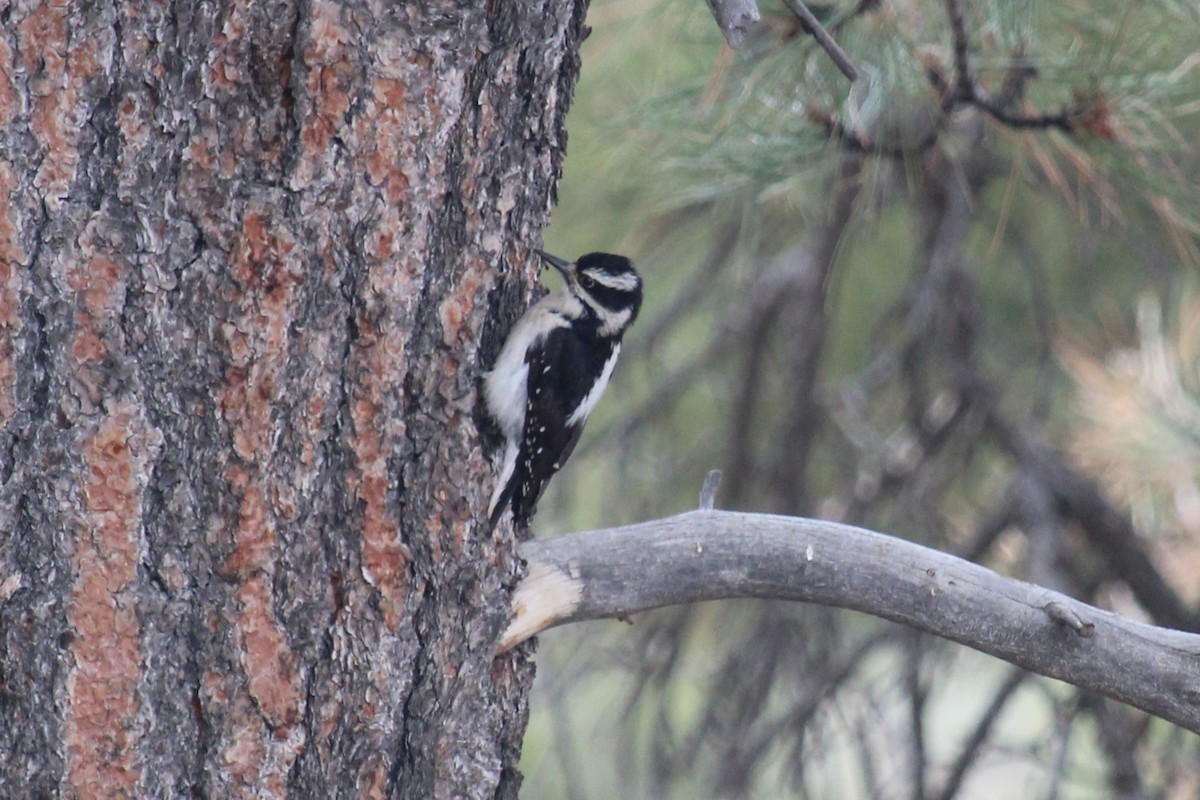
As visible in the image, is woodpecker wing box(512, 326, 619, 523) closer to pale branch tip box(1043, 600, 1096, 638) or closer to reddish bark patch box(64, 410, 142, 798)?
reddish bark patch box(64, 410, 142, 798)

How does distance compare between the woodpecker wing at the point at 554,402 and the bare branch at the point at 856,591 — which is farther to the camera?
the woodpecker wing at the point at 554,402

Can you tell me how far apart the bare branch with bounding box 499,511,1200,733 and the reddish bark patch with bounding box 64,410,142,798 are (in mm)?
570

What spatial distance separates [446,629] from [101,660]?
0.49 metres

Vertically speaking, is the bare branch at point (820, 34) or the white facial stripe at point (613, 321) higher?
the white facial stripe at point (613, 321)

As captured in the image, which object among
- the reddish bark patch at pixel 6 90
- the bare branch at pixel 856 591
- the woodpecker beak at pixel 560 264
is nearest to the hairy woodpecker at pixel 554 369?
the woodpecker beak at pixel 560 264

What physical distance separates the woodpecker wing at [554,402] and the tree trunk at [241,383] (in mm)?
417

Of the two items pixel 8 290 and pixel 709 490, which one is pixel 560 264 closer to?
pixel 709 490

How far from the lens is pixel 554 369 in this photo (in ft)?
9.70

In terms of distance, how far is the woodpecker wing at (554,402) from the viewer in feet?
8.04

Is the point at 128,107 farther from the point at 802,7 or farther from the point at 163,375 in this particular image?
the point at 802,7

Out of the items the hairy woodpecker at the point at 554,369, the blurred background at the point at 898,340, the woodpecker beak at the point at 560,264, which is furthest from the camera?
the woodpecker beak at the point at 560,264

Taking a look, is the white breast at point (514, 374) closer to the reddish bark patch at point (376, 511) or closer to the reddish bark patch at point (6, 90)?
the reddish bark patch at point (376, 511)

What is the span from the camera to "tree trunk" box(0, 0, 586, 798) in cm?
177

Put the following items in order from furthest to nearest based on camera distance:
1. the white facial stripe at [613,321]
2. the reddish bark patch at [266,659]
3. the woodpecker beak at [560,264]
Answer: the white facial stripe at [613,321] < the woodpecker beak at [560,264] < the reddish bark patch at [266,659]
